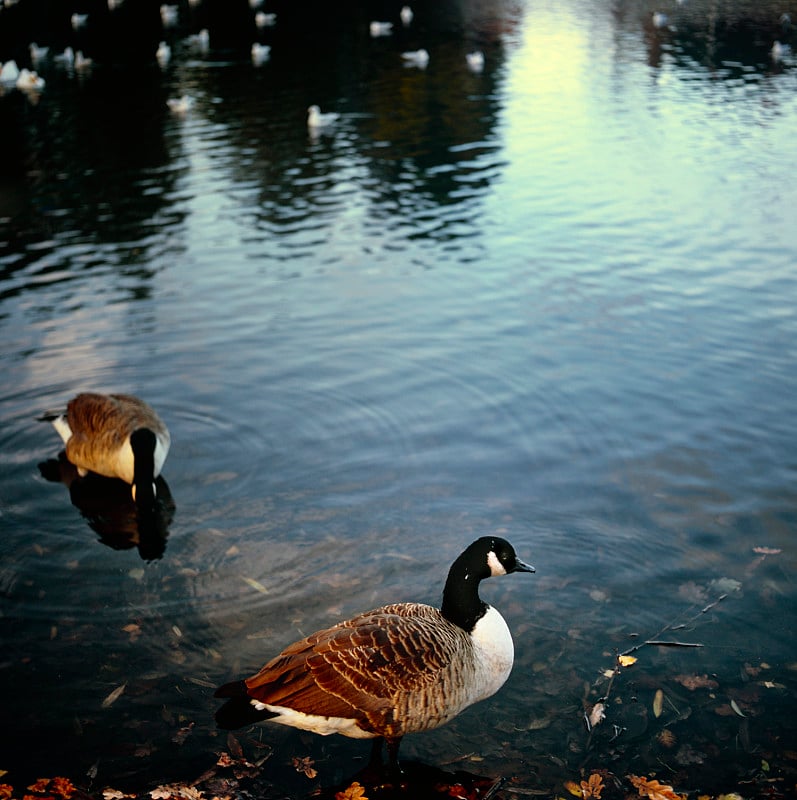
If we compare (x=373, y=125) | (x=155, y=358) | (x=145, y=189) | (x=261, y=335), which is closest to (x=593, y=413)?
(x=261, y=335)

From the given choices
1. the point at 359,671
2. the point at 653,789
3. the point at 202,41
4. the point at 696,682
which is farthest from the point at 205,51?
the point at 653,789

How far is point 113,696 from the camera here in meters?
6.98

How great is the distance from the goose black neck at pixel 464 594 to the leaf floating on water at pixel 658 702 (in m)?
1.46

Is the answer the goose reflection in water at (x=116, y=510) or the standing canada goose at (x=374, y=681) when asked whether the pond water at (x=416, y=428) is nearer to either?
the goose reflection in water at (x=116, y=510)

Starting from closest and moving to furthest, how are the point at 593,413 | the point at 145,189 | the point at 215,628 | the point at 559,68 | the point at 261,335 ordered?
the point at 215,628 → the point at 593,413 → the point at 261,335 → the point at 145,189 → the point at 559,68

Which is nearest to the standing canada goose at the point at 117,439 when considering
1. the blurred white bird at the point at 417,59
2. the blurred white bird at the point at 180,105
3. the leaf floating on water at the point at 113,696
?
the leaf floating on water at the point at 113,696

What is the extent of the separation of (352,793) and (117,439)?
497 centimetres

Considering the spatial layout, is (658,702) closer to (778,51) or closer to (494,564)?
(494,564)

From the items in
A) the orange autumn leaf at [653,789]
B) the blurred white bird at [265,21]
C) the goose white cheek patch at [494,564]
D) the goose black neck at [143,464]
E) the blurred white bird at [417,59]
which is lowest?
the orange autumn leaf at [653,789]

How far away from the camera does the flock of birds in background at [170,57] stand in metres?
29.9

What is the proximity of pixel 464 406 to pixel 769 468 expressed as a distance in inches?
140

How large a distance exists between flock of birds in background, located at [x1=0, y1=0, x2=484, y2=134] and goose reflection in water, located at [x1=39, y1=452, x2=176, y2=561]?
62.0ft

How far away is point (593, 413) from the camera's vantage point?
11453mm

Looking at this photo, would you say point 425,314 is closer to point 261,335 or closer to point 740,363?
point 261,335
